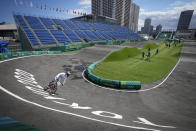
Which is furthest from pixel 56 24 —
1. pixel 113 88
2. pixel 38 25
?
pixel 113 88

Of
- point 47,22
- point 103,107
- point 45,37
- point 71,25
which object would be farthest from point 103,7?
point 103,107

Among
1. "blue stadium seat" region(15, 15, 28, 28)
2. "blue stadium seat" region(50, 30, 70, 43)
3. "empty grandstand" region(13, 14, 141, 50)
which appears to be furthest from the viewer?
"blue stadium seat" region(50, 30, 70, 43)

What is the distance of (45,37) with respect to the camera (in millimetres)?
42469

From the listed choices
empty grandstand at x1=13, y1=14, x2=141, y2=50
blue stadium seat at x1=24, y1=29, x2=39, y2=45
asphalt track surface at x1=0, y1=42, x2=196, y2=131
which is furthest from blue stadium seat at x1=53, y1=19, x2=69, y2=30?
asphalt track surface at x1=0, y1=42, x2=196, y2=131

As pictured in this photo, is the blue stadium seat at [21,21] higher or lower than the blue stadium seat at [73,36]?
higher

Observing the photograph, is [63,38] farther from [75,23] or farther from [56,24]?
[75,23]

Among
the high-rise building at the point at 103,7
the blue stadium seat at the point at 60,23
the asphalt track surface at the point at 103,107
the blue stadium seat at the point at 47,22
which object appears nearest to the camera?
the asphalt track surface at the point at 103,107

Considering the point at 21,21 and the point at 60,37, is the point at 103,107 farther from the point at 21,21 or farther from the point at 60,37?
the point at 21,21

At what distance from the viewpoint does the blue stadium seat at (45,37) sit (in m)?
40.6

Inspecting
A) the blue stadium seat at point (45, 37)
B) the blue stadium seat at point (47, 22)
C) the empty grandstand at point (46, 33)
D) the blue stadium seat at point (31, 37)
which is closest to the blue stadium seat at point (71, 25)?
the empty grandstand at point (46, 33)

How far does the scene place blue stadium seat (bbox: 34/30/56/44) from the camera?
4059 cm

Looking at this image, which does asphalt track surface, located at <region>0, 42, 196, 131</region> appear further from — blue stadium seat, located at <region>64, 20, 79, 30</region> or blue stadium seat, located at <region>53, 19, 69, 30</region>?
blue stadium seat, located at <region>64, 20, 79, 30</region>

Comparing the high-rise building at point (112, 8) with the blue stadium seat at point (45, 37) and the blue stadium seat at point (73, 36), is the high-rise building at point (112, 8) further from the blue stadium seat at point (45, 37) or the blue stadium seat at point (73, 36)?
A: the blue stadium seat at point (45, 37)

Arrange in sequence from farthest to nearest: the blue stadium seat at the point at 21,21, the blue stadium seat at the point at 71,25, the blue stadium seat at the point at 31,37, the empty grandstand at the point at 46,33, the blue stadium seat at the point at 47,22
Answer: the blue stadium seat at the point at 71,25 < the blue stadium seat at the point at 47,22 < the blue stadium seat at the point at 21,21 < the empty grandstand at the point at 46,33 < the blue stadium seat at the point at 31,37
